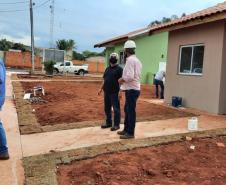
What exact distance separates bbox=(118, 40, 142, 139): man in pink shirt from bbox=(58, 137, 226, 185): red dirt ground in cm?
90

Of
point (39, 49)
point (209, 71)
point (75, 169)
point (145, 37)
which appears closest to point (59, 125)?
point (75, 169)

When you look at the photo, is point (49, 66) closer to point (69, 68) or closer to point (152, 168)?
point (69, 68)

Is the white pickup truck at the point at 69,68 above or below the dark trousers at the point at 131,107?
below

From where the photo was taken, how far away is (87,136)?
25.5ft

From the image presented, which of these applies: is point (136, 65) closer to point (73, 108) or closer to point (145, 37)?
point (73, 108)

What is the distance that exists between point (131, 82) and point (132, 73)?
0.21 m

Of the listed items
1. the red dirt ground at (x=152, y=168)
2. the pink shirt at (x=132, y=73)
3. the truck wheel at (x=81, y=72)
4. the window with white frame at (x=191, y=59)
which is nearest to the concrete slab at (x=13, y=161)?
the red dirt ground at (x=152, y=168)

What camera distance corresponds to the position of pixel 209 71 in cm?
1162

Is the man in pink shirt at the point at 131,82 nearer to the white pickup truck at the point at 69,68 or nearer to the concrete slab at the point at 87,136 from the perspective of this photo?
the concrete slab at the point at 87,136

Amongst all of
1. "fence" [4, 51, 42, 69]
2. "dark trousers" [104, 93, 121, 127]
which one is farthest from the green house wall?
"fence" [4, 51, 42, 69]

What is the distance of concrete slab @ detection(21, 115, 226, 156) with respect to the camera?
6906 mm

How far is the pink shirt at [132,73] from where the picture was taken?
282 inches

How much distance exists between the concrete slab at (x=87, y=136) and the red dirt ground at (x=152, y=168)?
1.07 metres

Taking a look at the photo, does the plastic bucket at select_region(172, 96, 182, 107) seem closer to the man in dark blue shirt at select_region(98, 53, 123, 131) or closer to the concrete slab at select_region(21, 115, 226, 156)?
the concrete slab at select_region(21, 115, 226, 156)
